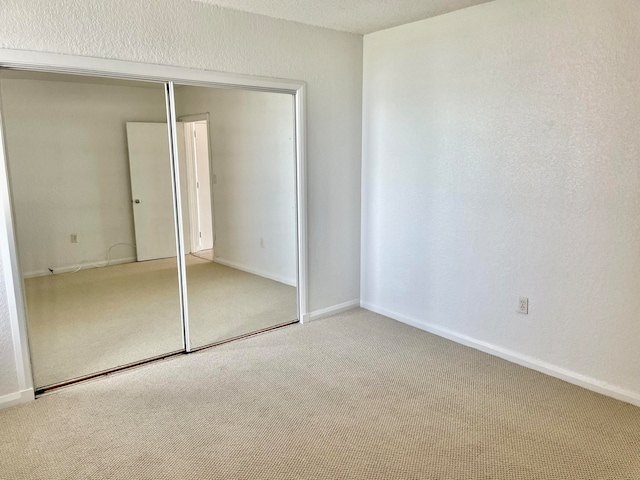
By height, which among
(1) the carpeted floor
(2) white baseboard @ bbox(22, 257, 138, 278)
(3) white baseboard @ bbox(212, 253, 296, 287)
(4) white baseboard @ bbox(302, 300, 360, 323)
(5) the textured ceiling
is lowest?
(1) the carpeted floor

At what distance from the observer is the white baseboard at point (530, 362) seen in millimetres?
2699

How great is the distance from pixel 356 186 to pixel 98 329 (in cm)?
250

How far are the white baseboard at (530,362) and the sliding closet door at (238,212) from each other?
1.08 m

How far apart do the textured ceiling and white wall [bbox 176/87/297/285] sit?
626 millimetres

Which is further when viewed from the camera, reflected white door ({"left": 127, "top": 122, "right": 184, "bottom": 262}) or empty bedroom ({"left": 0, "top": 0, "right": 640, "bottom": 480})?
reflected white door ({"left": 127, "top": 122, "right": 184, "bottom": 262})

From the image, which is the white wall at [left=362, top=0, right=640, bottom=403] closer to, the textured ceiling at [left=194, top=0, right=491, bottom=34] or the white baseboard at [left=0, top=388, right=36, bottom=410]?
the textured ceiling at [left=194, top=0, right=491, bottom=34]

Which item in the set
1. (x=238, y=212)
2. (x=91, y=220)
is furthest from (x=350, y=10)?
(x=91, y=220)

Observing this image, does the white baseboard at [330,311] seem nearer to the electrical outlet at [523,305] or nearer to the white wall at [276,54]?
the white wall at [276,54]

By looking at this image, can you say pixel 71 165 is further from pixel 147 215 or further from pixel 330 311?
pixel 330 311

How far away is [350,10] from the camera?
319 cm

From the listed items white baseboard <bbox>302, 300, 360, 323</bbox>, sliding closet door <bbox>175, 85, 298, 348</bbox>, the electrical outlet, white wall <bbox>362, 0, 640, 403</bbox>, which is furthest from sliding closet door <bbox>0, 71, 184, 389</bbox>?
the electrical outlet

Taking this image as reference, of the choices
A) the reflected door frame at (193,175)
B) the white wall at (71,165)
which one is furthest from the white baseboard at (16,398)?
the reflected door frame at (193,175)

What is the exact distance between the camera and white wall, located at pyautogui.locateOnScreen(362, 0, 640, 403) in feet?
8.51

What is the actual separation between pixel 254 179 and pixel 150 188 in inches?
46.1
